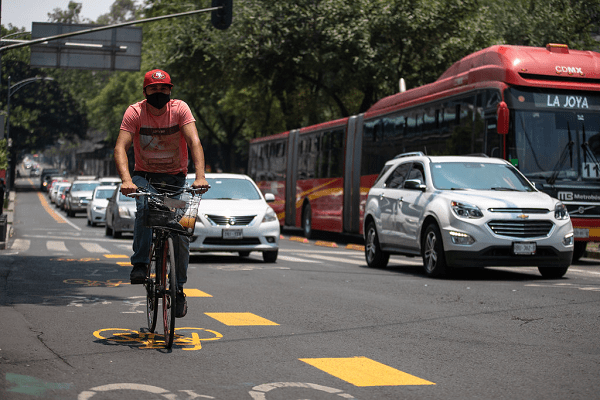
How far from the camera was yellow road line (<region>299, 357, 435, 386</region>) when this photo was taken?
5.59m

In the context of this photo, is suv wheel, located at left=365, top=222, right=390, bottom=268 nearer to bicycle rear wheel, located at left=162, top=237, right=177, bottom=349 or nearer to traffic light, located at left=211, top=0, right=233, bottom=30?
bicycle rear wheel, located at left=162, top=237, right=177, bottom=349

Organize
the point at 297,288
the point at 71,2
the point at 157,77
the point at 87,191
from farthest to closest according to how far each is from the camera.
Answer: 1. the point at 71,2
2. the point at 87,191
3. the point at 297,288
4. the point at 157,77

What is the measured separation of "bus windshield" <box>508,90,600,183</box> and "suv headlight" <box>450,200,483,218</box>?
3.72 meters

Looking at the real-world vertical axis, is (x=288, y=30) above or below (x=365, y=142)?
above

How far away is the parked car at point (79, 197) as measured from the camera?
42.8 m

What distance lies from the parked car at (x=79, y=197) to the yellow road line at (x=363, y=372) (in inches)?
1484

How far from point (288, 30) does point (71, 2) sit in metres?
67.6

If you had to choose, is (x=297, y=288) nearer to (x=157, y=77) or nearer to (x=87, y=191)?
(x=157, y=77)

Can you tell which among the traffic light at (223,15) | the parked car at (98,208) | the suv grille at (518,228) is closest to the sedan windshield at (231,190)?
the suv grille at (518,228)

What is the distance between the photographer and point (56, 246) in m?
19.9

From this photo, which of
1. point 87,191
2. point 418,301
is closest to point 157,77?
point 418,301

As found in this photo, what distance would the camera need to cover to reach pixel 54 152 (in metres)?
177

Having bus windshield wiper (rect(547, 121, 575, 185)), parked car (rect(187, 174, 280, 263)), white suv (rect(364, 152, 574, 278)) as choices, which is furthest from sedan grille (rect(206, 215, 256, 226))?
bus windshield wiper (rect(547, 121, 575, 185))

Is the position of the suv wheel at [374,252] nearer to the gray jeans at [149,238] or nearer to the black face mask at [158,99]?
the gray jeans at [149,238]
